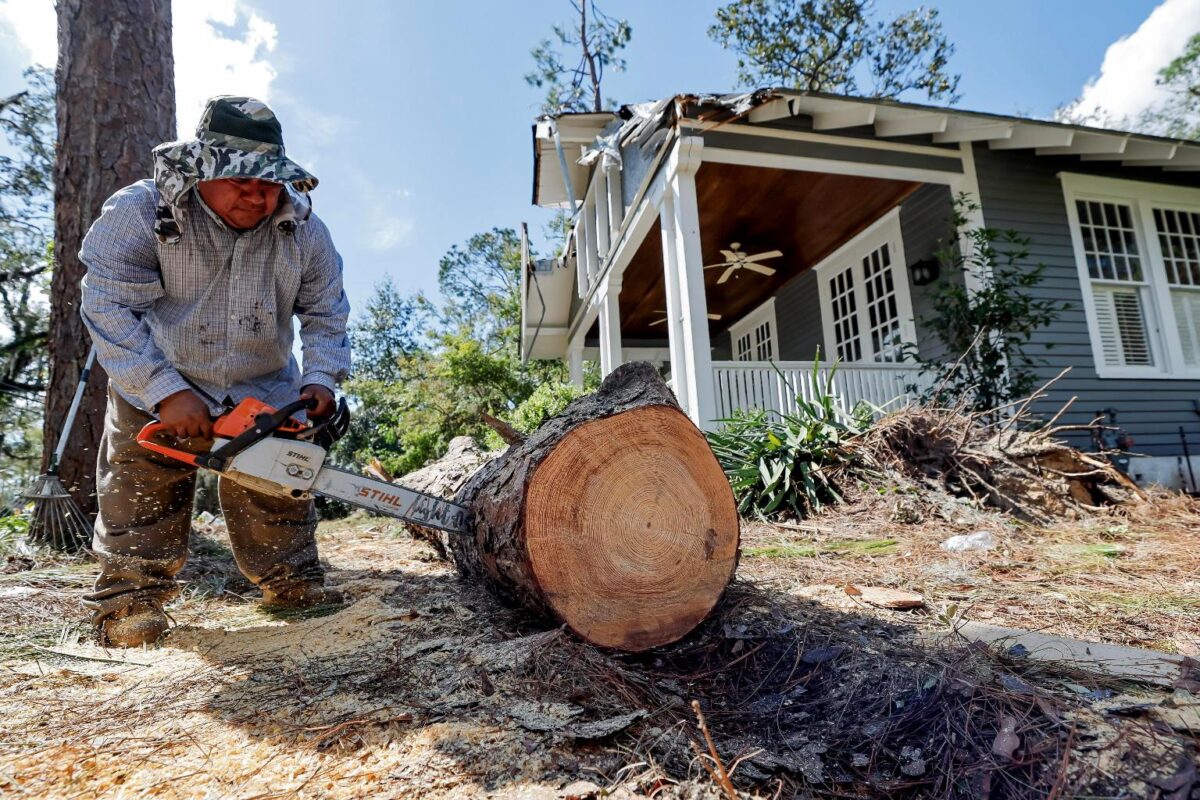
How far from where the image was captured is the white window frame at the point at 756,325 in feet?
34.0

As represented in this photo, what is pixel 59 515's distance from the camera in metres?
3.40

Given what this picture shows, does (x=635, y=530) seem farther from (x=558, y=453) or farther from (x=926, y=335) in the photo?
(x=926, y=335)

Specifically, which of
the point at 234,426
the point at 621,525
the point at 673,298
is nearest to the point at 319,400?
the point at 234,426

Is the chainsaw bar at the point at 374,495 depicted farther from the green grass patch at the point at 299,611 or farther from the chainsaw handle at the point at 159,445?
the green grass patch at the point at 299,611

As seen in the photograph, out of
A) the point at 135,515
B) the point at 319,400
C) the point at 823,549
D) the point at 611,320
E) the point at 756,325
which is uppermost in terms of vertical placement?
the point at 756,325

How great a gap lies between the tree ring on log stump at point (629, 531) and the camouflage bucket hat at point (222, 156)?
4.23ft

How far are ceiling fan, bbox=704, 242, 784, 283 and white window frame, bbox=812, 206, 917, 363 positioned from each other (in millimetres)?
784

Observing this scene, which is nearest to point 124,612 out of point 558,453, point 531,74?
point 558,453

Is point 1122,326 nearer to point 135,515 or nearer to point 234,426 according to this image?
point 234,426

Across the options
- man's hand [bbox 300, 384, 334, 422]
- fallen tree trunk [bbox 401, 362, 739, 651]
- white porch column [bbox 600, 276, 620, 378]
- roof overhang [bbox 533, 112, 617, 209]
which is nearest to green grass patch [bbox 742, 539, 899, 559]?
fallen tree trunk [bbox 401, 362, 739, 651]

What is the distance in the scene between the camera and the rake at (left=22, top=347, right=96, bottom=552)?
3.32 metres

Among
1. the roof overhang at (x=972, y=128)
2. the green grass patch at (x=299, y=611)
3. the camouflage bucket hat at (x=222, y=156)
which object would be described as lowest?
the green grass patch at (x=299, y=611)

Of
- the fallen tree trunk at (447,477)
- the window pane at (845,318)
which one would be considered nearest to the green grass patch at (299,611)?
the fallen tree trunk at (447,477)

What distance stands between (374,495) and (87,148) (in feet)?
10.5
